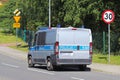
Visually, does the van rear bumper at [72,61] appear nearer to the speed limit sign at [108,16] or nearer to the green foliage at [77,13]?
the speed limit sign at [108,16]

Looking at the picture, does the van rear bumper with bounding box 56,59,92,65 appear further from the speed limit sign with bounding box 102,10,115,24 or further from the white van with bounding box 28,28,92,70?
the speed limit sign with bounding box 102,10,115,24

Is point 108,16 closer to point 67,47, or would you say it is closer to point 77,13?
point 67,47

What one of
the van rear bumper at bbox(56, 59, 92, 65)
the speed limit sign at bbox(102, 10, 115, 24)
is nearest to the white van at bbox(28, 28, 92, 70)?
the van rear bumper at bbox(56, 59, 92, 65)

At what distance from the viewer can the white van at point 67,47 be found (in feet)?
78.6

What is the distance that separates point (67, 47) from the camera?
2423 centimetres

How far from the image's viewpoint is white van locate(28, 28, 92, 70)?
24.0 metres

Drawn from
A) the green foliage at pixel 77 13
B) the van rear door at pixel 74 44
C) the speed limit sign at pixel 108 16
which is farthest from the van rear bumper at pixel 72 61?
the green foliage at pixel 77 13

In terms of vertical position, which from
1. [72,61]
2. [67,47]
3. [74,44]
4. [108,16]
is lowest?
[72,61]

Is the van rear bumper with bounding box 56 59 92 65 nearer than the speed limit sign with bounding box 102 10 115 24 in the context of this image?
Yes

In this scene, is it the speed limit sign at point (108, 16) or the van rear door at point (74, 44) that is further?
the speed limit sign at point (108, 16)

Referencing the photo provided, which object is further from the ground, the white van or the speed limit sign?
the speed limit sign

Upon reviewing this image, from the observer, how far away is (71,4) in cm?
4434

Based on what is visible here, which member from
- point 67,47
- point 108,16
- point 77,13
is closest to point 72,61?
point 67,47

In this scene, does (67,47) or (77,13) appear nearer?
→ (67,47)
